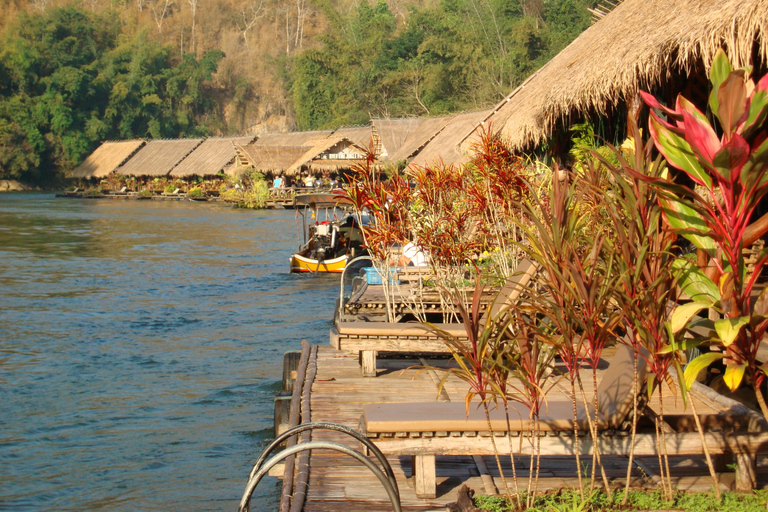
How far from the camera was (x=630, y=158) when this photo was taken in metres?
4.20

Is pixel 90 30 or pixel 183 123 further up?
pixel 90 30

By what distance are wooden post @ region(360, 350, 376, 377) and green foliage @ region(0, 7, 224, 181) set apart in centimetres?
5372

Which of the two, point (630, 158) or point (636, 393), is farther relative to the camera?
point (630, 158)

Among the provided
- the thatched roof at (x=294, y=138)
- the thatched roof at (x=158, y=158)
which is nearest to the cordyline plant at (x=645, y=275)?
the thatched roof at (x=294, y=138)

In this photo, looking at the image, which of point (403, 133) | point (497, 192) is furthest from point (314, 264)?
point (403, 133)

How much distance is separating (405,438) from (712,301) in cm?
144

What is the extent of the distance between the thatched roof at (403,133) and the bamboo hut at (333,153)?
1.69 m

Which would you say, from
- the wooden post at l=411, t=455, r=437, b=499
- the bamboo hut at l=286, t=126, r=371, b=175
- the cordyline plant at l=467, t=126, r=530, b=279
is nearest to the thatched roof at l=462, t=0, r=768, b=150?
the cordyline plant at l=467, t=126, r=530, b=279

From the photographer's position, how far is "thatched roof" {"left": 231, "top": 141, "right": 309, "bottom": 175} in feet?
143

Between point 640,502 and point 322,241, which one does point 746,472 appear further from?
point 322,241

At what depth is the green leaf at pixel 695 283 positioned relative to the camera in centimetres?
352

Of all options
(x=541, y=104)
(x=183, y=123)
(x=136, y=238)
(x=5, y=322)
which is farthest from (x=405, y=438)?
(x=183, y=123)

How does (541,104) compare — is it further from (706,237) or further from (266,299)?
(266,299)

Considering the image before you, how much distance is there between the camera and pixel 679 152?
3490 mm
